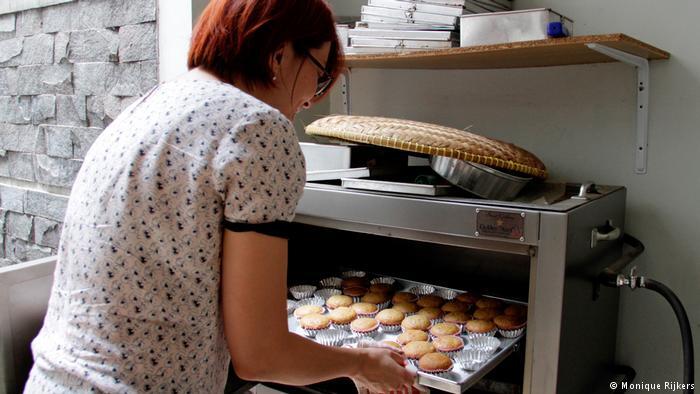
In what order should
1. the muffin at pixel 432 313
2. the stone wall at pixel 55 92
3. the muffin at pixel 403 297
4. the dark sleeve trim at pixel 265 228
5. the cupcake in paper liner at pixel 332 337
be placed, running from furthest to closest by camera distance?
1. the stone wall at pixel 55 92
2. the muffin at pixel 403 297
3. the muffin at pixel 432 313
4. the cupcake in paper liner at pixel 332 337
5. the dark sleeve trim at pixel 265 228

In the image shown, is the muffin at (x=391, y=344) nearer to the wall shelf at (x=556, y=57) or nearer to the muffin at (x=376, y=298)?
the muffin at (x=376, y=298)

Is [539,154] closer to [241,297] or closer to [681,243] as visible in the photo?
[681,243]

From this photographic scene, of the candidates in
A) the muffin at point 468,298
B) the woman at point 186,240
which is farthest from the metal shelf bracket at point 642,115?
the woman at point 186,240

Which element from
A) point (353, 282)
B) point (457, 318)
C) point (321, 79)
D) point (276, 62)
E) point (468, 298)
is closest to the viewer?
point (276, 62)

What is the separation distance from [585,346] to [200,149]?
85cm

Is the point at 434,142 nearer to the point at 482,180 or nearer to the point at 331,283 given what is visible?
the point at 482,180

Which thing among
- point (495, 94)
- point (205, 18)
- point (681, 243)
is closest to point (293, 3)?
point (205, 18)

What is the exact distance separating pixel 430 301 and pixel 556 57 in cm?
66

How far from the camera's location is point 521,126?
62.8 inches

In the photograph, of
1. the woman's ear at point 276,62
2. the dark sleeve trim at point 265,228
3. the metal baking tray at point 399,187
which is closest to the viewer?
the dark sleeve trim at point 265,228

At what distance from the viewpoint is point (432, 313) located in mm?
1288

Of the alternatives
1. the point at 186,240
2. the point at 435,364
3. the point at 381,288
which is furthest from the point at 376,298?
the point at 186,240

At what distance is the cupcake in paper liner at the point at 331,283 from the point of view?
4.88ft

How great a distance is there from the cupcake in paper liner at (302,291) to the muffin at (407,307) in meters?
0.21
